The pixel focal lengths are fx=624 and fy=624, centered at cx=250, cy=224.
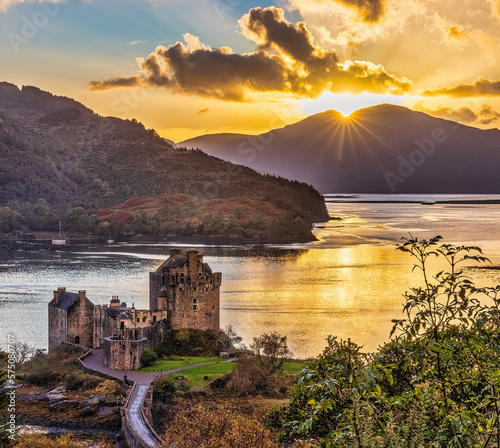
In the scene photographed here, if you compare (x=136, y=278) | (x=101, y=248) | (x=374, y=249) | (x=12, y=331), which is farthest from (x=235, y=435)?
(x=101, y=248)

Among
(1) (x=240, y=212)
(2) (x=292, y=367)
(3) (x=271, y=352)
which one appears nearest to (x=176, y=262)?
(3) (x=271, y=352)

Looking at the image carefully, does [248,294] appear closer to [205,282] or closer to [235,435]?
[205,282]

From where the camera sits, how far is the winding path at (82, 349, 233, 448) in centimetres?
2022

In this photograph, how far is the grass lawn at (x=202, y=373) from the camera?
995 inches

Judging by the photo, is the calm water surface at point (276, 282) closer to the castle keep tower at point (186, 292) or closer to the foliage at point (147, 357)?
the castle keep tower at point (186, 292)

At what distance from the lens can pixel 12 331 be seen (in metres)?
38.0

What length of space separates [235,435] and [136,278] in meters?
45.2

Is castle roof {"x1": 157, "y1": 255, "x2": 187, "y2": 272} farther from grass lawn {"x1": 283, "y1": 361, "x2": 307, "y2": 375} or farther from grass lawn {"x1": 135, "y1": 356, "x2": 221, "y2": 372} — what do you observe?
grass lawn {"x1": 283, "y1": 361, "x2": 307, "y2": 375}

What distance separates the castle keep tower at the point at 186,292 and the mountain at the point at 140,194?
73.5m

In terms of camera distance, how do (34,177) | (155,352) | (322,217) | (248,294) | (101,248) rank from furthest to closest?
(34,177) → (322,217) → (101,248) → (248,294) → (155,352)

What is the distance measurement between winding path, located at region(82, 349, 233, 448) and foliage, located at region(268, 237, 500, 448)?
980 cm

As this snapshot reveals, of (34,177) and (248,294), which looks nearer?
(248,294)

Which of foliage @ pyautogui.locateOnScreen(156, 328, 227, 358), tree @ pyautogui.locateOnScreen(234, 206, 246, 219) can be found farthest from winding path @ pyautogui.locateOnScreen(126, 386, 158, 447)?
tree @ pyautogui.locateOnScreen(234, 206, 246, 219)

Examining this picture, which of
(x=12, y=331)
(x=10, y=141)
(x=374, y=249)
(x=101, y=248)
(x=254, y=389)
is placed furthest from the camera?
(x=10, y=141)
